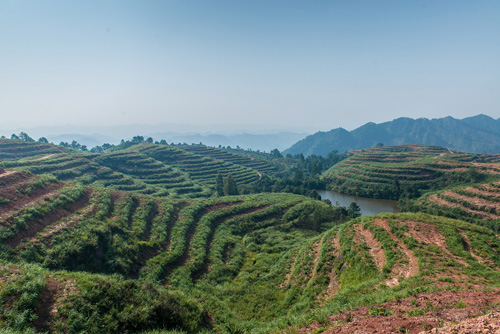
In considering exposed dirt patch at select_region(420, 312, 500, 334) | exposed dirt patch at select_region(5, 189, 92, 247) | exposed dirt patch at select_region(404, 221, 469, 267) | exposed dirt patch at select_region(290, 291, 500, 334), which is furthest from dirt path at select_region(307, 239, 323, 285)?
exposed dirt patch at select_region(5, 189, 92, 247)

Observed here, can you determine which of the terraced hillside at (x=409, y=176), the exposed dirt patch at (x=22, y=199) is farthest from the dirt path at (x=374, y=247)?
the terraced hillside at (x=409, y=176)

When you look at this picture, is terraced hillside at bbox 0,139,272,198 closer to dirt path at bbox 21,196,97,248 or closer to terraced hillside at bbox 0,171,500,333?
terraced hillside at bbox 0,171,500,333

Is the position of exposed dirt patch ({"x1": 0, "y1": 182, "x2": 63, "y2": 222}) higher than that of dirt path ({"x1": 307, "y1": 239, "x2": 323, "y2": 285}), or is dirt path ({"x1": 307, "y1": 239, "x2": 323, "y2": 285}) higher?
exposed dirt patch ({"x1": 0, "y1": 182, "x2": 63, "y2": 222})

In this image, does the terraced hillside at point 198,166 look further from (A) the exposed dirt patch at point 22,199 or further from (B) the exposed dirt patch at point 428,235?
(B) the exposed dirt patch at point 428,235

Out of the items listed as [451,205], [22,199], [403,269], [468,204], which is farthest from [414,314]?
[451,205]

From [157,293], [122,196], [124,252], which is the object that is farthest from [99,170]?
[157,293]

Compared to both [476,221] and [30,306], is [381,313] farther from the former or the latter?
[476,221]
